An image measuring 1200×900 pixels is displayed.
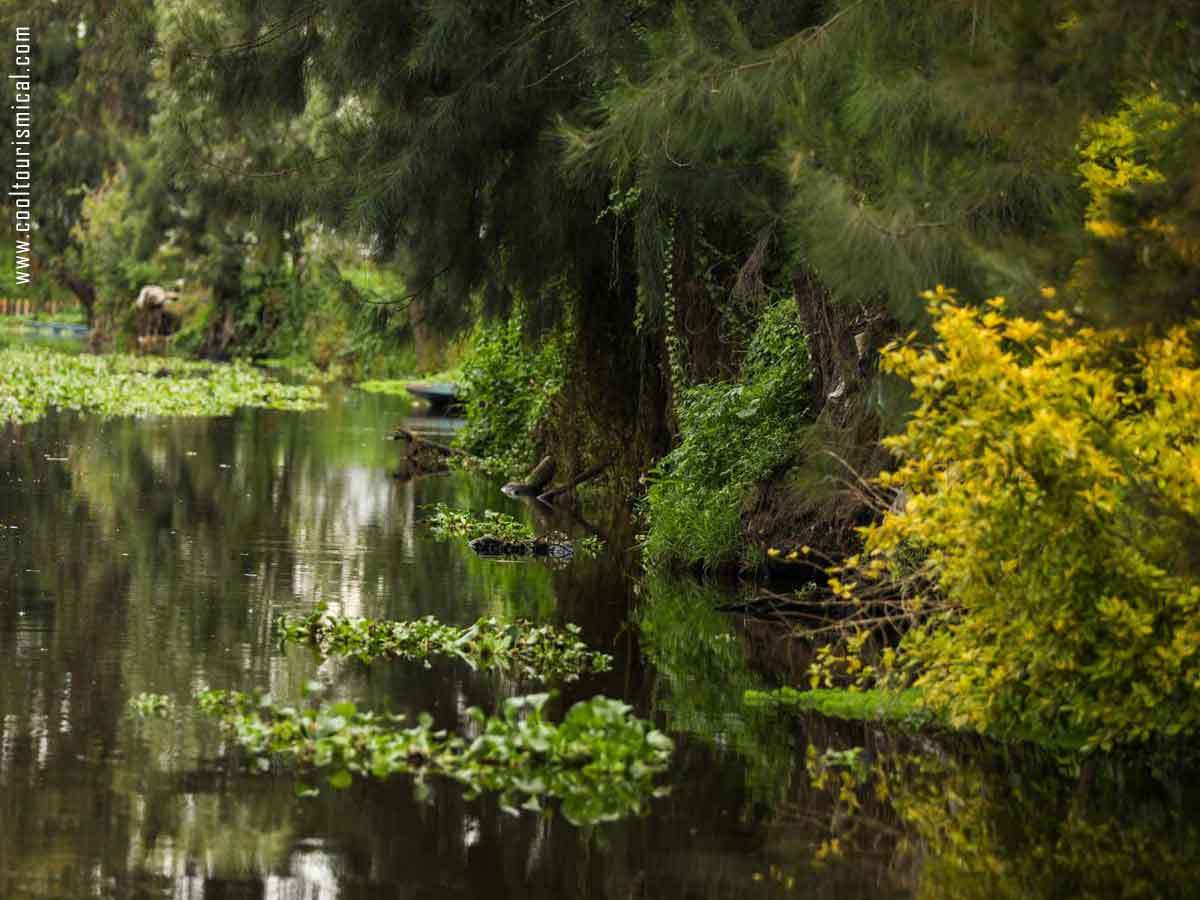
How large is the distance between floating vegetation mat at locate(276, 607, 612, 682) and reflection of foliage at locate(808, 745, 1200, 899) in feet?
7.37

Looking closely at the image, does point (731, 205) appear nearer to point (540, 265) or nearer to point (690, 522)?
point (690, 522)

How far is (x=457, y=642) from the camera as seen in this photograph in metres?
11.1

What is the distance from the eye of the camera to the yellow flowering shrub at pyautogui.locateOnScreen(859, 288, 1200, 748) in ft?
27.2

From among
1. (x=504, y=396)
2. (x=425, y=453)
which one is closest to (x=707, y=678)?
(x=504, y=396)

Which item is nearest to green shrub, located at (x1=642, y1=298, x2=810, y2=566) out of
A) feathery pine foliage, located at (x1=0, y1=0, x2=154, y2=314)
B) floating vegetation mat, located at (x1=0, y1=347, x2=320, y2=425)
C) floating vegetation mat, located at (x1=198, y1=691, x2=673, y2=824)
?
floating vegetation mat, located at (x1=198, y1=691, x2=673, y2=824)

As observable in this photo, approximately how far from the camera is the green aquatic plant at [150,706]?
895 centimetres

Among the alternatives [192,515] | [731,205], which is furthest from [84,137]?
[731,205]

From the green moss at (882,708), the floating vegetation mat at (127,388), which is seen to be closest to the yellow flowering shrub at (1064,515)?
the green moss at (882,708)

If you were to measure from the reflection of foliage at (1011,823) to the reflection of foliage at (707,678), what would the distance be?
258 millimetres

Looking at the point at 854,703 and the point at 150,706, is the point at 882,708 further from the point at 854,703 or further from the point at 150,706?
the point at 150,706

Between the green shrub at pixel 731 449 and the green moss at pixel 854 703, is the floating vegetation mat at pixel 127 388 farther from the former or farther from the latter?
the green moss at pixel 854 703

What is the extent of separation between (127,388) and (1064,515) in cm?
2781

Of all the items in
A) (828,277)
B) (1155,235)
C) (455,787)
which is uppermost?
(828,277)

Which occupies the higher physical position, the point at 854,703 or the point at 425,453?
the point at 425,453
